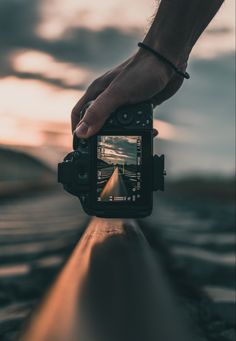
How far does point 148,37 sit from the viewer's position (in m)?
2.34

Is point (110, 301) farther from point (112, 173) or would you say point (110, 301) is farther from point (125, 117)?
point (125, 117)

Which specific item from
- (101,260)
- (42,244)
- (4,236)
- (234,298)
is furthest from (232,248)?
(101,260)

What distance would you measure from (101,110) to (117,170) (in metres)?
0.21

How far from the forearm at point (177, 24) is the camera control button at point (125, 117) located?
0.27 metres

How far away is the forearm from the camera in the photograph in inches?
88.8

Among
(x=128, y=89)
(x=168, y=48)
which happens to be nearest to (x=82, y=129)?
(x=128, y=89)

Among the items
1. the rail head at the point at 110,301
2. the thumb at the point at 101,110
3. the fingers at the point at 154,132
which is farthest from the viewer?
the fingers at the point at 154,132

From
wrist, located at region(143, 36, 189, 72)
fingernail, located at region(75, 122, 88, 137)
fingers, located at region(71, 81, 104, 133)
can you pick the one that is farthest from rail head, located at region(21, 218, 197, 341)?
wrist, located at region(143, 36, 189, 72)

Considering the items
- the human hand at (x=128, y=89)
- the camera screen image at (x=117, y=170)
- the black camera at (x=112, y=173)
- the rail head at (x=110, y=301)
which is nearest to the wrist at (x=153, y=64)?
the human hand at (x=128, y=89)

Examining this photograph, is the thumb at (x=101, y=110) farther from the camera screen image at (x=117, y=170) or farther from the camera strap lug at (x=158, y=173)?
the camera strap lug at (x=158, y=173)

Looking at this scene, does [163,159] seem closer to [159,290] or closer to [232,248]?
[159,290]

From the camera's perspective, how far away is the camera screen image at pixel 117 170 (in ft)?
6.97

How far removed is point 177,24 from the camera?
2.27m

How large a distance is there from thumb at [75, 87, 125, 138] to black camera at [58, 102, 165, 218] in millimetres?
60
